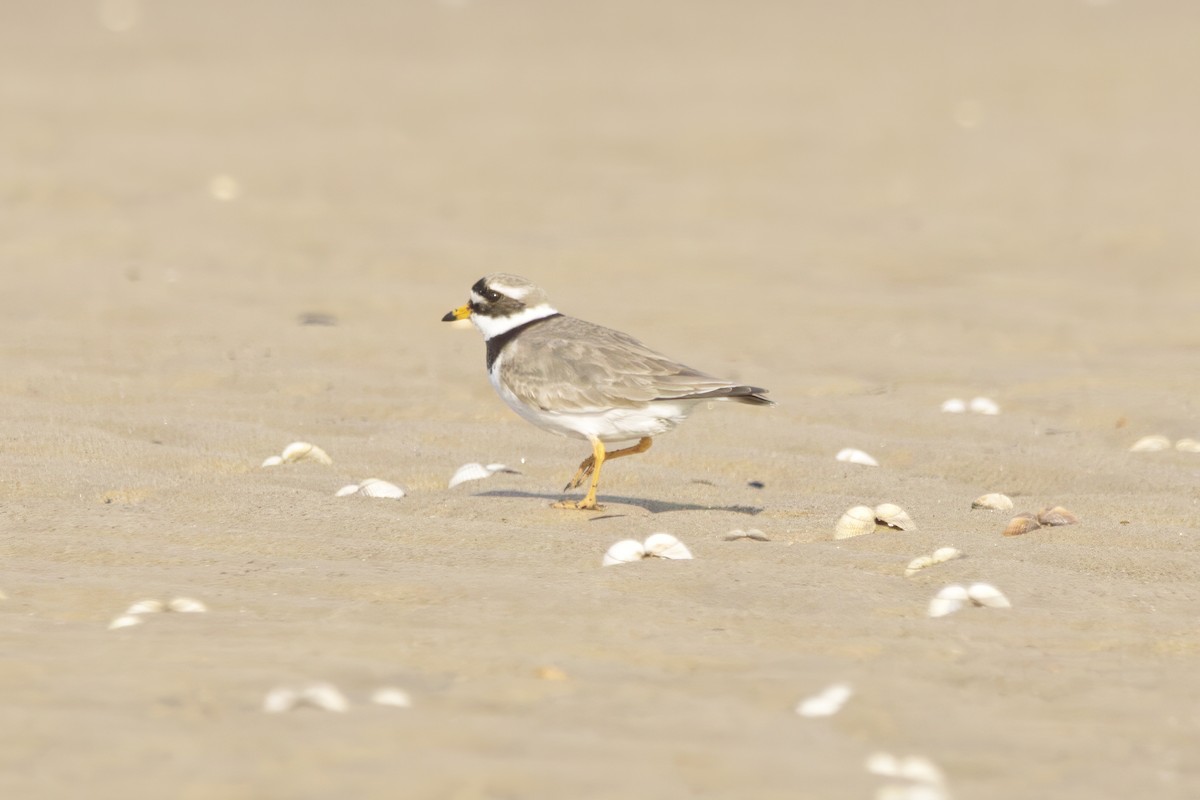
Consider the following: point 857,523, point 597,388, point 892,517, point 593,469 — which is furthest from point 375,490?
point 892,517

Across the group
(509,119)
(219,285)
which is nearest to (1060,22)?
(509,119)

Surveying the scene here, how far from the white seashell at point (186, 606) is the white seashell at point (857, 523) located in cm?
253

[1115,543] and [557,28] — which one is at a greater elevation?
[557,28]

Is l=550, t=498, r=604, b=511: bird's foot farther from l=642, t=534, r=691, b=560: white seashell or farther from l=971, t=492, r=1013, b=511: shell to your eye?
l=971, t=492, r=1013, b=511: shell

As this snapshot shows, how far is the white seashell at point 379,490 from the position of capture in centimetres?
699

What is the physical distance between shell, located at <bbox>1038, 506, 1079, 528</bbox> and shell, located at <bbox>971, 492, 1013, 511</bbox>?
463 millimetres

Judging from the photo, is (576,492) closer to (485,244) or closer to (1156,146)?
(485,244)

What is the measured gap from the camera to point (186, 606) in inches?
194

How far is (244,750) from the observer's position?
3654 mm

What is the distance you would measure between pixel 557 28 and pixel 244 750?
16.8 metres

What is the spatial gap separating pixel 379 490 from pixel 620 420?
1.11 m

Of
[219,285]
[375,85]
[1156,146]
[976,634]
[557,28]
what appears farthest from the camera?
[557,28]

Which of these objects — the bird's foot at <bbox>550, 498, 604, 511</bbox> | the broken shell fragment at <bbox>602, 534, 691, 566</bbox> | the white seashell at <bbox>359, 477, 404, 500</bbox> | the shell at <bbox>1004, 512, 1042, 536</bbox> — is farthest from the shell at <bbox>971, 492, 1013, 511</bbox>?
the white seashell at <bbox>359, 477, 404, 500</bbox>

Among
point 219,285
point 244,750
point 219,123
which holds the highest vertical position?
point 219,123
